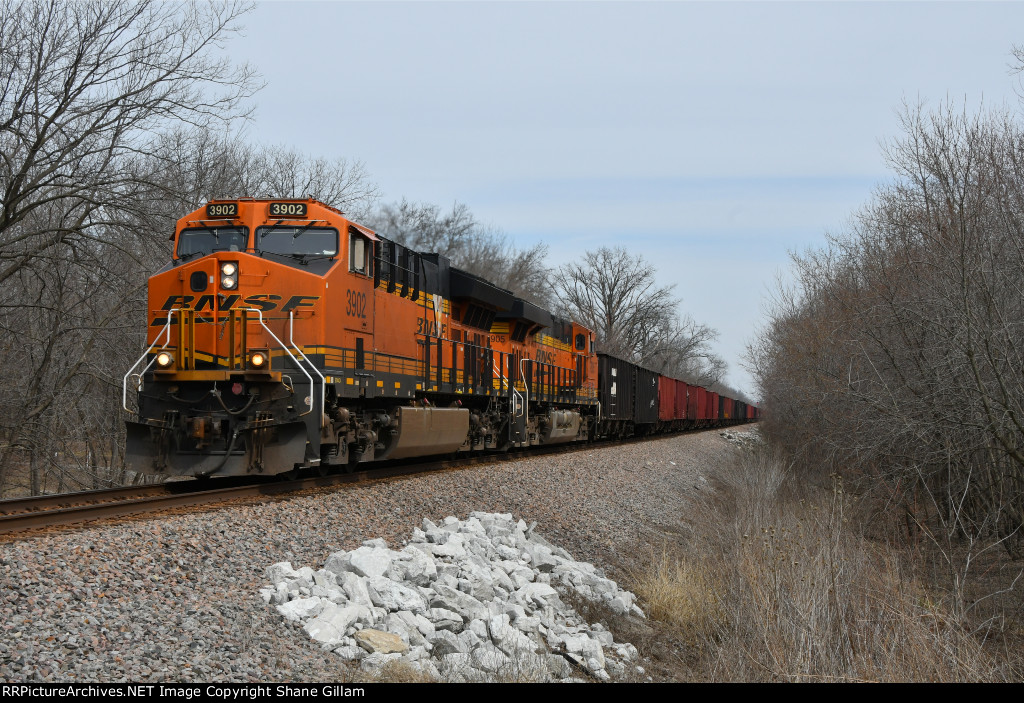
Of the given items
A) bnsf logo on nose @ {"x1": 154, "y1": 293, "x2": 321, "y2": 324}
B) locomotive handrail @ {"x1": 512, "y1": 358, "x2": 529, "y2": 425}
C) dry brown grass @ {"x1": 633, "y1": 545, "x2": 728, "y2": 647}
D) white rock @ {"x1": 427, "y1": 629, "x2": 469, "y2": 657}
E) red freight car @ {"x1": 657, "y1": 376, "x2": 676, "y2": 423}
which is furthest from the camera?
red freight car @ {"x1": 657, "y1": 376, "x2": 676, "y2": 423}

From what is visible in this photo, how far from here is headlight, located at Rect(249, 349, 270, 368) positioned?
1027cm

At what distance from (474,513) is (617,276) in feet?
199

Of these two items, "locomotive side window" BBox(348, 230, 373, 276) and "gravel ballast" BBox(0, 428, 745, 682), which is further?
"locomotive side window" BBox(348, 230, 373, 276)

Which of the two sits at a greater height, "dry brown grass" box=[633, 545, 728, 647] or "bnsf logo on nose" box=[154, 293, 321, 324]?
"bnsf logo on nose" box=[154, 293, 321, 324]

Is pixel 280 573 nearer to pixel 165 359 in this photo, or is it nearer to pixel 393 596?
pixel 393 596

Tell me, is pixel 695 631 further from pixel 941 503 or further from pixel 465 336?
pixel 465 336

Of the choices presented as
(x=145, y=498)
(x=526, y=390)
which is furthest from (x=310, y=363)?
(x=526, y=390)

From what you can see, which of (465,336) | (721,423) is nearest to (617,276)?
(721,423)

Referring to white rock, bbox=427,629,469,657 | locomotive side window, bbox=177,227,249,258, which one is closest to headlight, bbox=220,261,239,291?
locomotive side window, bbox=177,227,249,258

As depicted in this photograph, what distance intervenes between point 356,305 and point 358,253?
0.73 meters

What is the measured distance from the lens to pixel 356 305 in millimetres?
11625

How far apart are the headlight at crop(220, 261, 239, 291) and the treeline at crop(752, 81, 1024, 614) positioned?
8930 millimetres

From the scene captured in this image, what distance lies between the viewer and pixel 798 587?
8062 mm

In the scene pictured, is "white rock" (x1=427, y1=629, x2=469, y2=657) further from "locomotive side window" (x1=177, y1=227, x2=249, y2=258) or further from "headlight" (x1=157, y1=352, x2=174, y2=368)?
"locomotive side window" (x1=177, y1=227, x2=249, y2=258)
